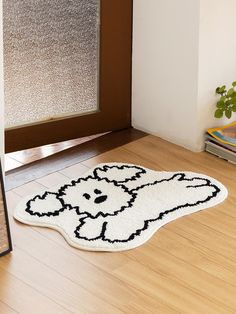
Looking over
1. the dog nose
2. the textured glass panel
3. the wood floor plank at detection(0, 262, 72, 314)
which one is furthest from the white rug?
the textured glass panel

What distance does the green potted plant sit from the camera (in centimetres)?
315

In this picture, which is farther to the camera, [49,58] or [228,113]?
[228,113]

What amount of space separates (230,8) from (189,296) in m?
1.46

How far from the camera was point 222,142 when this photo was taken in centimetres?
313

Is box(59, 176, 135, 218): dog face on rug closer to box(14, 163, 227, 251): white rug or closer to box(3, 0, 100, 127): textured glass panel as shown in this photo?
box(14, 163, 227, 251): white rug

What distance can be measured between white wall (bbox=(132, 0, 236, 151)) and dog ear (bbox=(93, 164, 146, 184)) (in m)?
0.37

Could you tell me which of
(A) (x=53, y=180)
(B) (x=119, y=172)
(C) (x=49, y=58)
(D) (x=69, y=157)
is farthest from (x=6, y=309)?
(C) (x=49, y=58)

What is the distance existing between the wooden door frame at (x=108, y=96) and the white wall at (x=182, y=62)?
55 millimetres

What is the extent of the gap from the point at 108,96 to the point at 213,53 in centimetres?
53

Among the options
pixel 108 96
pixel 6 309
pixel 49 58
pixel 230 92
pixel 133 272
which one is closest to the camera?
pixel 6 309

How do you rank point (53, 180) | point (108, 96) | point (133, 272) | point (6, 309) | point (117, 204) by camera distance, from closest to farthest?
point (6, 309)
point (133, 272)
point (117, 204)
point (53, 180)
point (108, 96)

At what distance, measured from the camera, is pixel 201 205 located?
2707 mm

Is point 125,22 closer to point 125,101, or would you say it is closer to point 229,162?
point 125,101

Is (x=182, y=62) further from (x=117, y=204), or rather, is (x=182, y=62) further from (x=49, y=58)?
(x=117, y=204)
